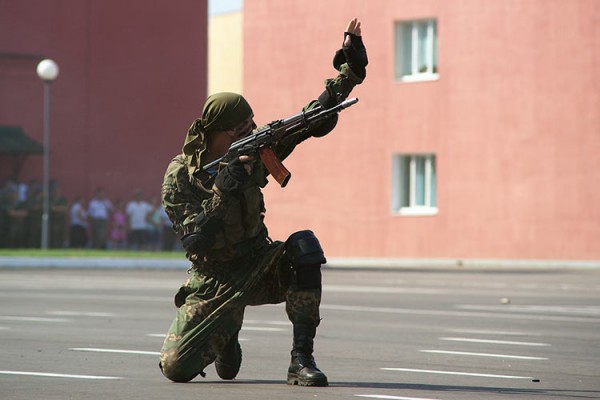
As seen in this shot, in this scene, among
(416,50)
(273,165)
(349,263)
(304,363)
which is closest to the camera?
(273,165)

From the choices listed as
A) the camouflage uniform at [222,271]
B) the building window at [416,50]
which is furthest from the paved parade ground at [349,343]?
the building window at [416,50]

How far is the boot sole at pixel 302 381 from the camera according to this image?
8.54m

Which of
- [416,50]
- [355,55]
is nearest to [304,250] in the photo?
[355,55]

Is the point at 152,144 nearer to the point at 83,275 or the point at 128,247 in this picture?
the point at 128,247

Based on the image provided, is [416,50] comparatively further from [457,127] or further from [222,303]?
[222,303]

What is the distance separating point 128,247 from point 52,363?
28914 millimetres

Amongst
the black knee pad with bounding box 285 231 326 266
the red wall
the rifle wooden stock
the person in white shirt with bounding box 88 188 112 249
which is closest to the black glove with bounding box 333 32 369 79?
the rifle wooden stock

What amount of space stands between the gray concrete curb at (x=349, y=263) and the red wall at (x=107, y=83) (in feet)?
29.1

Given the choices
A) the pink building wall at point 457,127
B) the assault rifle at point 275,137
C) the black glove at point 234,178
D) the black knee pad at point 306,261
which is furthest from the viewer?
the pink building wall at point 457,127

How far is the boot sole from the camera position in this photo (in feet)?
28.0

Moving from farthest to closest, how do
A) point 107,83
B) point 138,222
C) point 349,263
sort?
point 107,83
point 138,222
point 349,263

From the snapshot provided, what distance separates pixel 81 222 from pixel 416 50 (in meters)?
9.38

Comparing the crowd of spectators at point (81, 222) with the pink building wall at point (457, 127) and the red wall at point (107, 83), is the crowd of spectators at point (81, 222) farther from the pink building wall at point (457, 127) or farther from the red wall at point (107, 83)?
the pink building wall at point (457, 127)

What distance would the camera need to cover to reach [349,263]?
35906 millimetres
